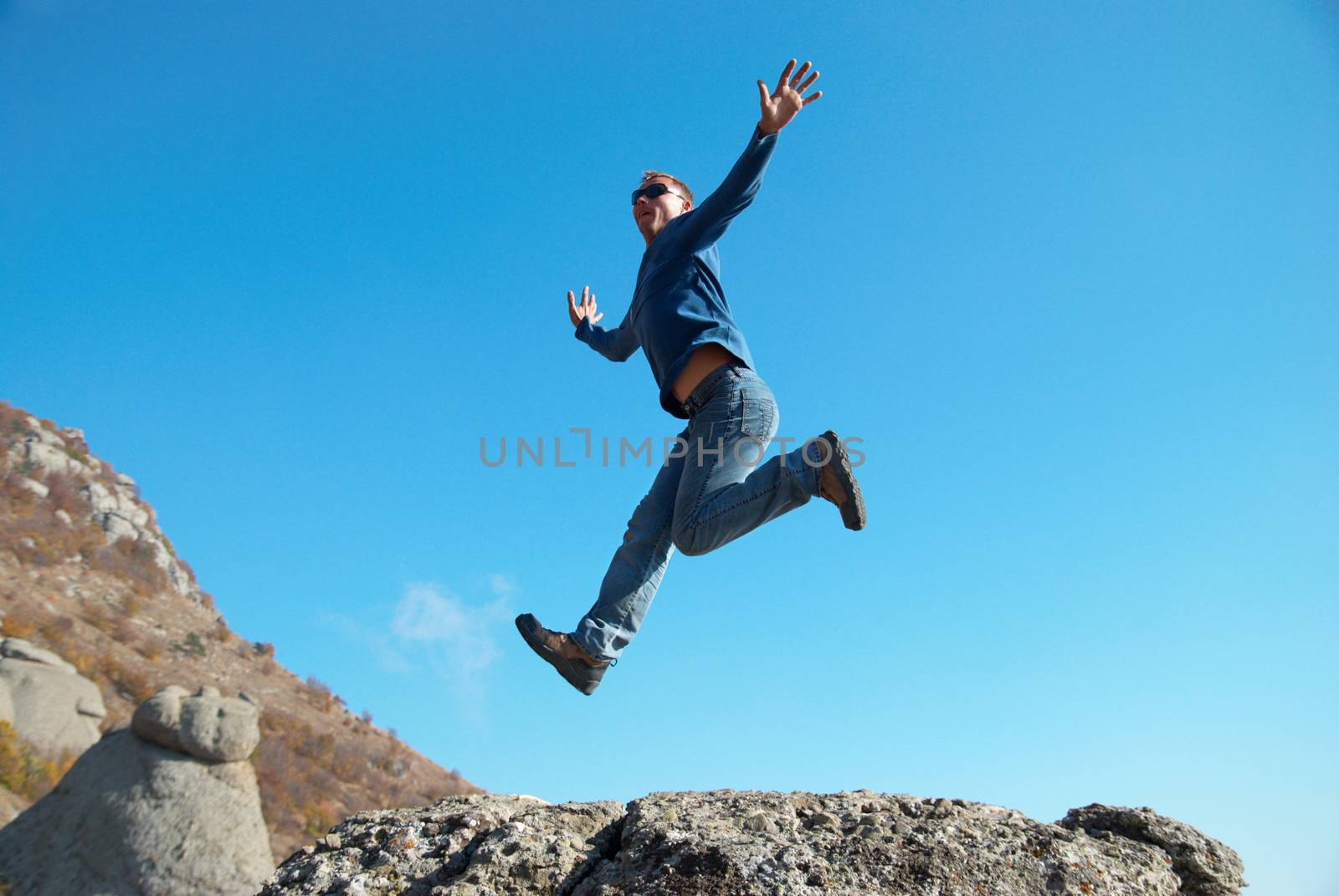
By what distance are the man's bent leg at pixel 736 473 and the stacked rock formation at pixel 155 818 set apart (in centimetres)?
1680

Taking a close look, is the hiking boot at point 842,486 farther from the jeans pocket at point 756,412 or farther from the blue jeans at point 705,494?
the jeans pocket at point 756,412

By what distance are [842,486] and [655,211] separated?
1961 mm

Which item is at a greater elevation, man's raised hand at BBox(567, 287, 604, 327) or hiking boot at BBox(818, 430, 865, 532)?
man's raised hand at BBox(567, 287, 604, 327)

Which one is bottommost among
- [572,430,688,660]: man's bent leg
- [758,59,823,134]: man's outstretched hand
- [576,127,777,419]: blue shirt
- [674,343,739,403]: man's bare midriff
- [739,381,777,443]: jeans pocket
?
[572,430,688,660]: man's bent leg

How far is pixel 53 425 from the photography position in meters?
40.2

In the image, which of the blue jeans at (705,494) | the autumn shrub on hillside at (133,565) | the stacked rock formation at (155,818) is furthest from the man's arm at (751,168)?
the autumn shrub on hillside at (133,565)

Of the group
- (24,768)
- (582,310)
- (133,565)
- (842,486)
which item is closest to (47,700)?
(24,768)

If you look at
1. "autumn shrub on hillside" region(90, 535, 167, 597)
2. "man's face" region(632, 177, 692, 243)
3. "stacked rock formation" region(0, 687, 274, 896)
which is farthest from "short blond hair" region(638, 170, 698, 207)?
"autumn shrub on hillside" region(90, 535, 167, 597)

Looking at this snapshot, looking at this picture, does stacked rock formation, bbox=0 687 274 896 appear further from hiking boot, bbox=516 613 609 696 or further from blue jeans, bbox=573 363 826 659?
blue jeans, bbox=573 363 826 659

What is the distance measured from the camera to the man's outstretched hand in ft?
12.3

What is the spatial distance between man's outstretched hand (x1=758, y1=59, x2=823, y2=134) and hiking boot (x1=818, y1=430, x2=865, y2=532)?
137 centimetres

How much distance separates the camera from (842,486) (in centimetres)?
332

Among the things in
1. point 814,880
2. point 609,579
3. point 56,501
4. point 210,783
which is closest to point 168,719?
point 210,783

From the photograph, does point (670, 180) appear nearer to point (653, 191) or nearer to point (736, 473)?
point (653, 191)
